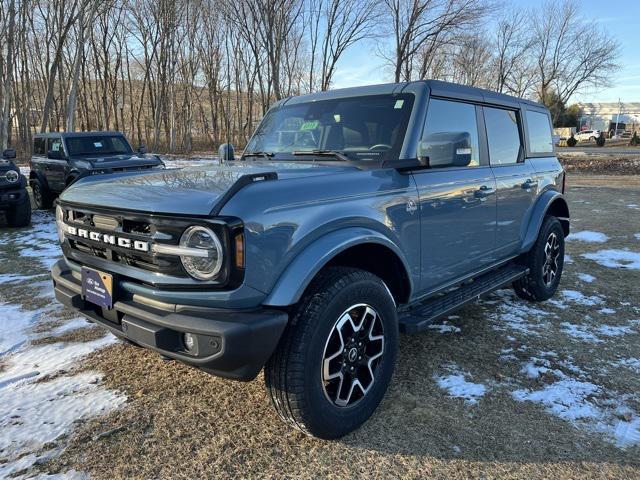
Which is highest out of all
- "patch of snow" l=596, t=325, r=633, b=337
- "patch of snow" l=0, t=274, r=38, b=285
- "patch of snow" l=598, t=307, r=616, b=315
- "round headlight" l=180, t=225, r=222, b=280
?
"round headlight" l=180, t=225, r=222, b=280

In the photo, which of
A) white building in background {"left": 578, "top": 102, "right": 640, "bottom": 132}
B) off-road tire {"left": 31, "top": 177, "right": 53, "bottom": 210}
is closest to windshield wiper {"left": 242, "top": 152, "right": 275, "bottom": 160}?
off-road tire {"left": 31, "top": 177, "right": 53, "bottom": 210}

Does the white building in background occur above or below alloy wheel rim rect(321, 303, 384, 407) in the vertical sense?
above

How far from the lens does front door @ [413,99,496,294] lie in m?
→ 3.02

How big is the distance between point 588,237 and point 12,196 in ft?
32.9

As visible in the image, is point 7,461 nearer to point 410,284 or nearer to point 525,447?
point 410,284

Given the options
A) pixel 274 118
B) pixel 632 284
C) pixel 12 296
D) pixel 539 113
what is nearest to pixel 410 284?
pixel 274 118

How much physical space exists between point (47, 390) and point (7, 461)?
69 cm

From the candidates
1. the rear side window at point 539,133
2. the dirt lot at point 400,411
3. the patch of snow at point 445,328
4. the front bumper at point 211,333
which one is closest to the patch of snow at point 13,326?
the dirt lot at point 400,411

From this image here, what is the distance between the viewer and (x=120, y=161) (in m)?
9.89

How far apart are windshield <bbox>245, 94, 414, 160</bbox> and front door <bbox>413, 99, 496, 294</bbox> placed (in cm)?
22

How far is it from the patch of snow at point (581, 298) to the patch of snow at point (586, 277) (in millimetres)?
512

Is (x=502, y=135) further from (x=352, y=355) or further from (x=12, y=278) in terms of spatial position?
(x=12, y=278)

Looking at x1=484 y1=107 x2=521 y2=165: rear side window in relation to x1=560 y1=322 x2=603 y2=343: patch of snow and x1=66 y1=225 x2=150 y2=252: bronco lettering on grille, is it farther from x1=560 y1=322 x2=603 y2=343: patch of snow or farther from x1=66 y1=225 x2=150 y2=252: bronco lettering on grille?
x1=66 y1=225 x2=150 y2=252: bronco lettering on grille

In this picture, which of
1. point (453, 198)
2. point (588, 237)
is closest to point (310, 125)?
point (453, 198)
